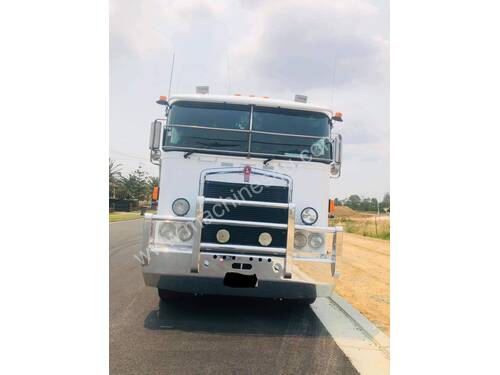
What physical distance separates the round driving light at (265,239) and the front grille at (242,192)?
37 centimetres

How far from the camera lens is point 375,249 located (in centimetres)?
722

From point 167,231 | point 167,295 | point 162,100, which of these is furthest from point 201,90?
point 167,295

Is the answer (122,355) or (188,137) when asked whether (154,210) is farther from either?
(122,355)

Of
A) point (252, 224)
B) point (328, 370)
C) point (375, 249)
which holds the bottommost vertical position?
point (328, 370)

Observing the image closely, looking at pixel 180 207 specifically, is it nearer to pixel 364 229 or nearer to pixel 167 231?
pixel 167 231

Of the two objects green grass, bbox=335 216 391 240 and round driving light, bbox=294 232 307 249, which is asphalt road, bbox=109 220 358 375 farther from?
green grass, bbox=335 216 391 240

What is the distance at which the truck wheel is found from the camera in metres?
4.29

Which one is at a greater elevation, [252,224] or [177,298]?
[252,224]

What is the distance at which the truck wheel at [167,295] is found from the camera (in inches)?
169

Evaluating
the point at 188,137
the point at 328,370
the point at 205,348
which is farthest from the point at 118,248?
the point at 328,370

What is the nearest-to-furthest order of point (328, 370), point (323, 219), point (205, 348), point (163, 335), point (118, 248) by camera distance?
point (328, 370)
point (205, 348)
point (163, 335)
point (323, 219)
point (118, 248)

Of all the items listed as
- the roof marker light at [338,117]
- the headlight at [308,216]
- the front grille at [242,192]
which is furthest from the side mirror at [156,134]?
the roof marker light at [338,117]

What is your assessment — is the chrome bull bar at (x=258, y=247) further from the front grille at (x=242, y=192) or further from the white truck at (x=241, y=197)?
the front grille at (x=242, y=192)

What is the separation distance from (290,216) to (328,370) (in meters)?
1.40
